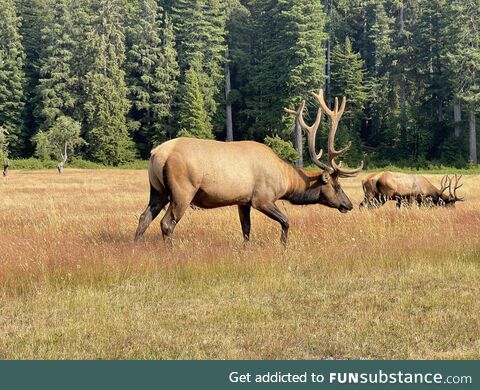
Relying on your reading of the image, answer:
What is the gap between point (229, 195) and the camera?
30.8 ft

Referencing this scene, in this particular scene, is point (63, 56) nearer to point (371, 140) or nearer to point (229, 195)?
point (371, 140)

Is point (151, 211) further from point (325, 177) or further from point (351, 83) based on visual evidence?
point (351, 83)

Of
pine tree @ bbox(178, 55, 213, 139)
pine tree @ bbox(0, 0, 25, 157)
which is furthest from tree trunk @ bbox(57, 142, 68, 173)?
pine tree @ bbox(178, 55, 213, 139)

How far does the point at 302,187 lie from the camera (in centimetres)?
1045

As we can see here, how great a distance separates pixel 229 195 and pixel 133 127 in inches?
1887

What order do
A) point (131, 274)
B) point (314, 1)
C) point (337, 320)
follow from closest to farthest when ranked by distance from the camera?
point (337, 320), point (131, 274), point (314, 1)

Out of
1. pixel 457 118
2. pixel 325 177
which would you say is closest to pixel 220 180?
pixel 325 177

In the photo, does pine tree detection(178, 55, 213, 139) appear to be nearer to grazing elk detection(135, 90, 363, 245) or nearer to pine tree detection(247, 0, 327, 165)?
pine tree detection(247, 0, 327, 165)

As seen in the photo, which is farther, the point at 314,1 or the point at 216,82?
the point at 216,82

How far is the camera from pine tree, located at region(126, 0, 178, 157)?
184 feet

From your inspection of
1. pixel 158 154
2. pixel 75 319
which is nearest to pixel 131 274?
pixel 75 319

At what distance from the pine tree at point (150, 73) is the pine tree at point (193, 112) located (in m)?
3.05

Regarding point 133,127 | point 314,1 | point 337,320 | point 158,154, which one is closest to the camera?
point 337,320

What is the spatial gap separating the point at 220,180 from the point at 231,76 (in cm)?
5612
